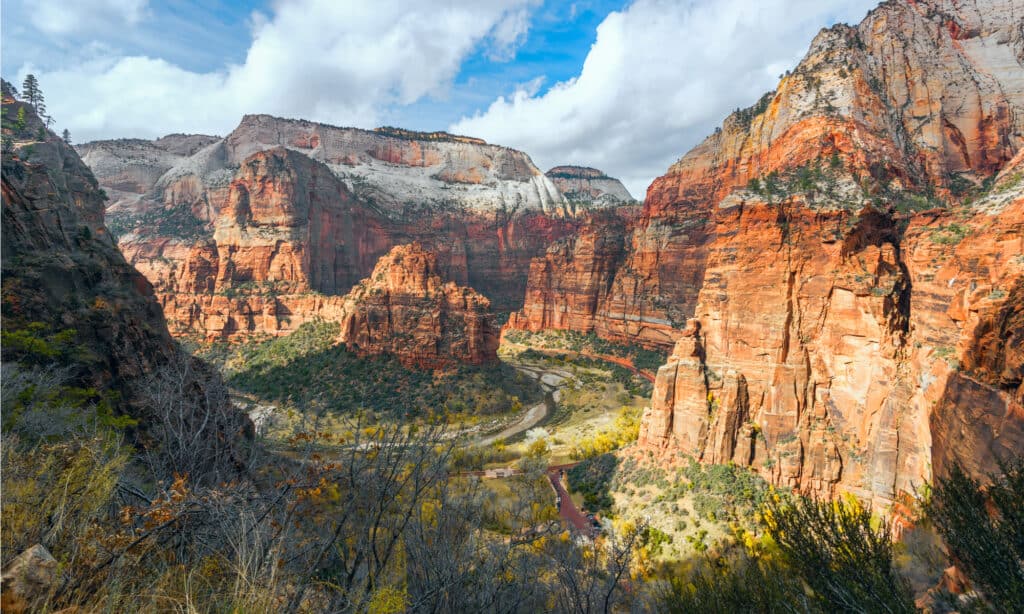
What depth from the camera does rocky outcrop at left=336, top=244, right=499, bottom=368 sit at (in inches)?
2069

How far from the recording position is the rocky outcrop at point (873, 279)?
15.8 meters

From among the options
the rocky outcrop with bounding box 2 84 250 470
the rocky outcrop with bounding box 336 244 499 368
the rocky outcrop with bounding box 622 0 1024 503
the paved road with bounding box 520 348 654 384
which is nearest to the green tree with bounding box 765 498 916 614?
the rocky outcrop with bounding box 622 0 1024 503

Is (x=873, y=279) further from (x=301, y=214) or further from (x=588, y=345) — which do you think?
(x=301, y=214)

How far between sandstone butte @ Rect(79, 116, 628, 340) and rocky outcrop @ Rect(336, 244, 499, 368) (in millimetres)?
20217

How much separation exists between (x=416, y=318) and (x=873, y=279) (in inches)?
1736

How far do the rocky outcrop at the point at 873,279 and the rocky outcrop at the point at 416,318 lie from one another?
97.2ft

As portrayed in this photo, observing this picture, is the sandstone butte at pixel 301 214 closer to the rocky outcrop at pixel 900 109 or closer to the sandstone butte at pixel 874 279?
the sandstone butte at pixel 874 279

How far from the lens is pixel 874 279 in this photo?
21656 mm

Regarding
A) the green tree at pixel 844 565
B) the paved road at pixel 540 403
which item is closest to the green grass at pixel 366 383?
the paved road at pixel 540 403

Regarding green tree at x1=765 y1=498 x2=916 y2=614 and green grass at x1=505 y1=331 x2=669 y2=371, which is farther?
green grass at x1=505 y1=331 x2=669 y2=371

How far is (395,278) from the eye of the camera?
54.4 meters

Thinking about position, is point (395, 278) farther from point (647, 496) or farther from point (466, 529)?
point (466, 529)

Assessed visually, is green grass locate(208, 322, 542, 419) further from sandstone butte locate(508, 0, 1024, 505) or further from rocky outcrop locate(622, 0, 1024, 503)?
rocky outcrop locate(622, 0, 1024, 503)

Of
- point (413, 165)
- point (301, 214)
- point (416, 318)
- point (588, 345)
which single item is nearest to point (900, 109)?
point (416, 318)
